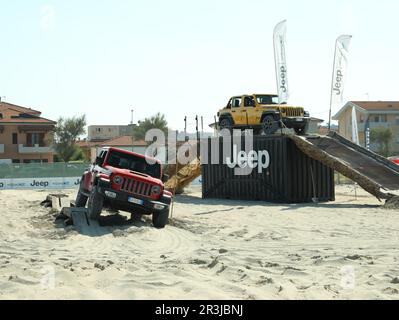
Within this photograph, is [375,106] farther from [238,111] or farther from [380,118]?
[238,111]

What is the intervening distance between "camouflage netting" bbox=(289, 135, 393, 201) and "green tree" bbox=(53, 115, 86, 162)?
153ft

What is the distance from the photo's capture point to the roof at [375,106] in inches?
2782

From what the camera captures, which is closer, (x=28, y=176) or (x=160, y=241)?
(x=160, y=241)

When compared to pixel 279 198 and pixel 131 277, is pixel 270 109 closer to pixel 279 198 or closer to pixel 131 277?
pixel 279 198

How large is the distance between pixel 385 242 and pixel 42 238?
7340 millimetres

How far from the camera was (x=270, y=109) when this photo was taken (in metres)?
25.7

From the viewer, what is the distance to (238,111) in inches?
1049

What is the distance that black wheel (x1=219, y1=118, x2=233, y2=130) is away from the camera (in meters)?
27.3

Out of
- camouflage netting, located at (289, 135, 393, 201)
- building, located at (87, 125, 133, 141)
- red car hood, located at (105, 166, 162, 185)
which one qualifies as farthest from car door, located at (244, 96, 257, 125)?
building, located at (87, 125, 133, 141)

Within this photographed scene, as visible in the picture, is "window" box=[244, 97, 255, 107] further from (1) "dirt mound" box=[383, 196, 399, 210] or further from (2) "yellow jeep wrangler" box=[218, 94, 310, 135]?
(1) "dirt mound" box=[383, 196, 399, 210]

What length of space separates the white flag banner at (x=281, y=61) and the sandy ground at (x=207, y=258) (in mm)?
12142

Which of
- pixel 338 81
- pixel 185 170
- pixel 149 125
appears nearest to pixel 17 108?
pixel 149 125
